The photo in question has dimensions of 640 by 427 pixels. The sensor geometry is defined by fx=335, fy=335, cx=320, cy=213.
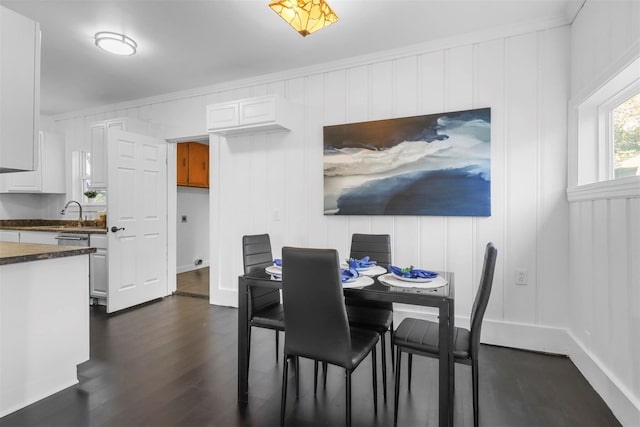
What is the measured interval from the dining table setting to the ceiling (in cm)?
200

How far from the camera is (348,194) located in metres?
3.40

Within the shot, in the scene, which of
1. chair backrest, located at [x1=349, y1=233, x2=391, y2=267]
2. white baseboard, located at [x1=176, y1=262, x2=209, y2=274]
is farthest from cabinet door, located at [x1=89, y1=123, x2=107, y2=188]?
chair backrest, located at [x1=349, y1=233, x2=391, y2=267]

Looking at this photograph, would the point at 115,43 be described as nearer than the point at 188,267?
Yes

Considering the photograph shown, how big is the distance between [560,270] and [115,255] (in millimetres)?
4436

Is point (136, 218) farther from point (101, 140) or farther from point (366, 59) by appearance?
point (366, 59)

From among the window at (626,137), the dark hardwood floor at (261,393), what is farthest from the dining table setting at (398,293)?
the window at (626,137)

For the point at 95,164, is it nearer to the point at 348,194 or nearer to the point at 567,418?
the point at 348,194

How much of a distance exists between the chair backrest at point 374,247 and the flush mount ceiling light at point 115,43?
2687 mm

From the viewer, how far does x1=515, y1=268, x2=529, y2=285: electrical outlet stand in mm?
2832

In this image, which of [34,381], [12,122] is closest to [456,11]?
[12,122]

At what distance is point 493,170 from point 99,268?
4316 millimetres

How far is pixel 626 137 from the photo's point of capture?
7.11 feet

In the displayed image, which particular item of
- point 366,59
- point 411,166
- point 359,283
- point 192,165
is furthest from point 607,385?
point 192,165

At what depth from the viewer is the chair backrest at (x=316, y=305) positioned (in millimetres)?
1622
